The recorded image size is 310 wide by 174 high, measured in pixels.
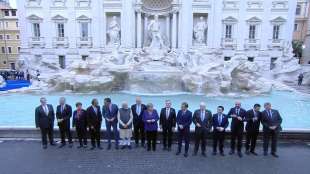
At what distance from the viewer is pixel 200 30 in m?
23.3

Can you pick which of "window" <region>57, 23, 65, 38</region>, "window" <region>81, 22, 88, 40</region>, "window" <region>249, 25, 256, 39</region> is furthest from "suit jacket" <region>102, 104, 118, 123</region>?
"window" <region>249, 25, 256, 39</region>

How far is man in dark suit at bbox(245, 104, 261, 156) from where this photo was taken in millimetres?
5270

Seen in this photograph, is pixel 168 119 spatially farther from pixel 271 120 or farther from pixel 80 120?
pixel 271 120

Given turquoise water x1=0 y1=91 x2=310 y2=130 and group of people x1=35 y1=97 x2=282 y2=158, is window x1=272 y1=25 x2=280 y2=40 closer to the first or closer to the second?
turquoise water x1=0 y1=91 x2=310 y2=130

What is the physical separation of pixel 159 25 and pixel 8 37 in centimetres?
2692

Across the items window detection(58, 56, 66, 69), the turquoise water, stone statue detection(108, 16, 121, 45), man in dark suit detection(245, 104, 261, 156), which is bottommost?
the turquoise water

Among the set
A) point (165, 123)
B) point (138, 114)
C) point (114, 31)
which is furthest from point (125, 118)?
point (114, 31)

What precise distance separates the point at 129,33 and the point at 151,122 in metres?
18.7

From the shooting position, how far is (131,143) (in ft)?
19.9

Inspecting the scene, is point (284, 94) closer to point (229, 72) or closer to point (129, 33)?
point (229, 72)

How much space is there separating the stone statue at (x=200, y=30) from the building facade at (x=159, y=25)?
0.09m

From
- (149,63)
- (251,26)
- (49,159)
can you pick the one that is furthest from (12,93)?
(251,26)

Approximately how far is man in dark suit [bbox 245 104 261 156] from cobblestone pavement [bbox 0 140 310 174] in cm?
28

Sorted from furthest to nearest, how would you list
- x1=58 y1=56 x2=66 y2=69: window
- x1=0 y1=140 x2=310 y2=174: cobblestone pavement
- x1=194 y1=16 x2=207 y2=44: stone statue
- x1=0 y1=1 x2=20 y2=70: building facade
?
x1=0 y1=1 x2=20 y2=70: building facade → x1=58 y1=56 x2=66 y2=69: window → x1=194 y1=16 x2=207 y2=44: stone statue → x1=0 y1=140 x2=310 y2=174: cobblestone pavement
